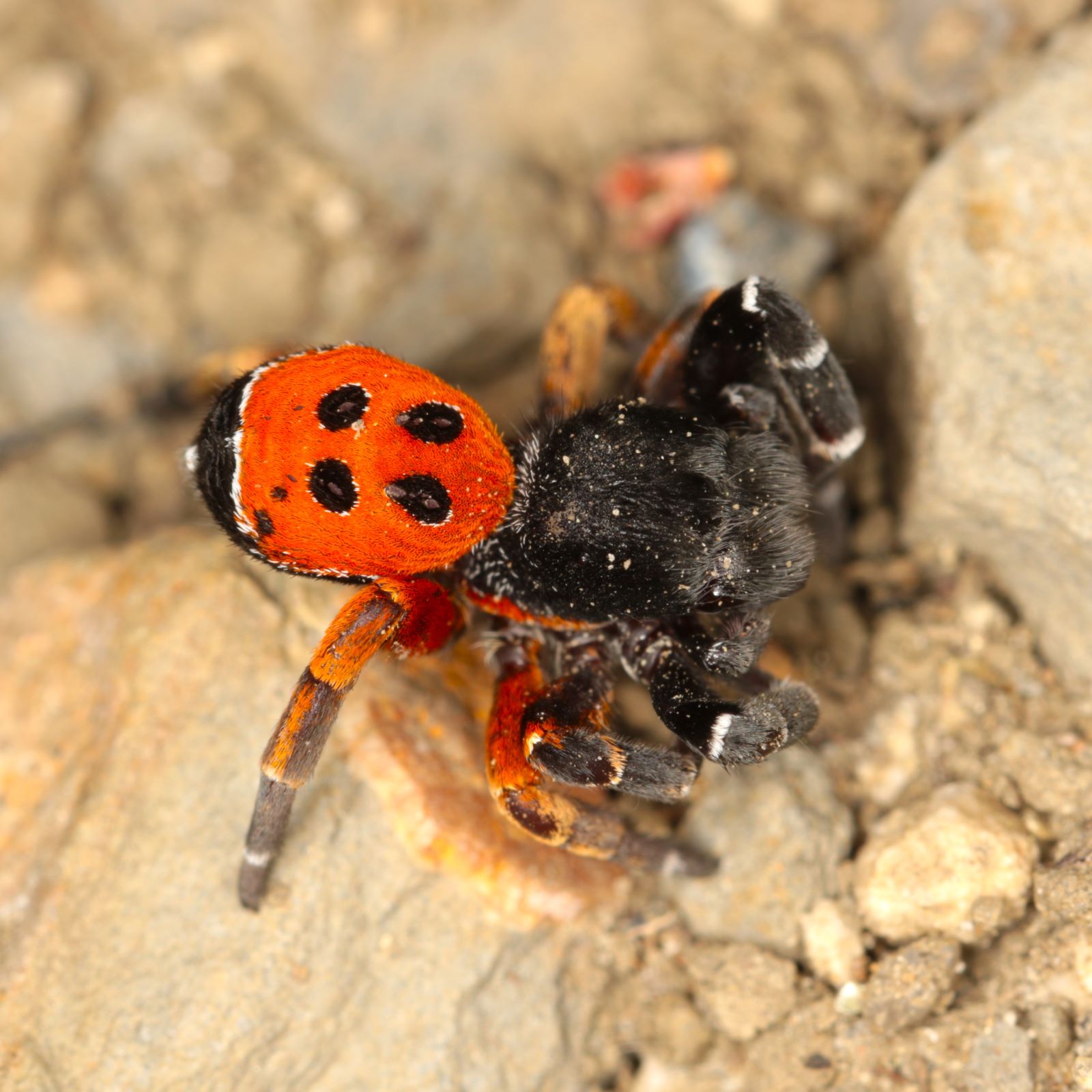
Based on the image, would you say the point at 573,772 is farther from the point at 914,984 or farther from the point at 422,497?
the point at 914,984

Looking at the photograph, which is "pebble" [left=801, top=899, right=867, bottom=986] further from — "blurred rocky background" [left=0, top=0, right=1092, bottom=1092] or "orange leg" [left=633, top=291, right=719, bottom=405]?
"orange leg" [left=633, top=291, right=719, bottom=405]

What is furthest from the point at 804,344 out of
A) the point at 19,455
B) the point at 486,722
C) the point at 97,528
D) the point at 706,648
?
the point at 19,455

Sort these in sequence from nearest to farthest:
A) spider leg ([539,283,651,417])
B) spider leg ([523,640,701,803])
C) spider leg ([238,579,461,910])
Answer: spider leg ([238,579,461,910]) → spider leg ([523,640,701,803]) → spider leg ([539,283,651,417])

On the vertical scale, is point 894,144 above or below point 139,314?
above

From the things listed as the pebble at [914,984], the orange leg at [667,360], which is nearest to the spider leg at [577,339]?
the orange leg at [667,360]

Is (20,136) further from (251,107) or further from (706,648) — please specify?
(706,648)

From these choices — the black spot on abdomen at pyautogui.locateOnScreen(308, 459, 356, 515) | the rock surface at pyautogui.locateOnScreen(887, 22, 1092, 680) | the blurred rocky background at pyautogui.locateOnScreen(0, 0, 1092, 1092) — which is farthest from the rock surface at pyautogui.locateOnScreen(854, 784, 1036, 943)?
the black spot on abdomen at pyautogui.locateOnScreen(308, 459, 356, 515)

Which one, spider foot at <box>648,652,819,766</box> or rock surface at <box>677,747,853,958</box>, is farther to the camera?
rock surface at <box>677,747,853,958</box>

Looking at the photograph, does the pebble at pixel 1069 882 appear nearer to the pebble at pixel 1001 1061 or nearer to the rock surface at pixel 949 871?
the rock surface at pixel 949 871
